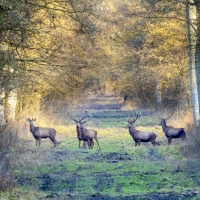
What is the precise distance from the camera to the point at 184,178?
42.1ft

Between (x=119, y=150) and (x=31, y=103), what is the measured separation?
7.81 meters

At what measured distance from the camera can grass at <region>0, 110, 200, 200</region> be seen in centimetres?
1121

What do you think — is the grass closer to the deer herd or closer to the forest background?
the deer herd

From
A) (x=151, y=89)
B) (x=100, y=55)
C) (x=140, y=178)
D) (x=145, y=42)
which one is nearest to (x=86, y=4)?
(x=140, y=178)

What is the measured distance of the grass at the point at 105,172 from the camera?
36.8 ft

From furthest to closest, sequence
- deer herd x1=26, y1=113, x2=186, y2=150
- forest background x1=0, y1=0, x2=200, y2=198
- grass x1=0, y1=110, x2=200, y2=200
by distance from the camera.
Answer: deer herd x1=26, y1=113, x2=186, y2=150 < forest background x1=0, y1=0, x2=200, y2=198 < grass x1=0, y1=110, x2=200, y2=200

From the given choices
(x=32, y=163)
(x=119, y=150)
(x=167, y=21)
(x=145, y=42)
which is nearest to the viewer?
(x=32, y=163)

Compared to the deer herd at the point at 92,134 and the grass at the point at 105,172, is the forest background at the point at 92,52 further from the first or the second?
the grass at the point at 105,172

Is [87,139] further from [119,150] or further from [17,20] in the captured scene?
[17,20]

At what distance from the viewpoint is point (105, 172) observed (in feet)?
46.2

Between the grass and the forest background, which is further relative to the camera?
the forest background

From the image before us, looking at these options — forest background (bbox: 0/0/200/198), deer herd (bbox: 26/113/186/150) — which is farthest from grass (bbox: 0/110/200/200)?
forest background (bbox: 0/0/200/198)

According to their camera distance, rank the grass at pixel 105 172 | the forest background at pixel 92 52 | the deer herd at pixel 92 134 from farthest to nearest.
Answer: the deer herd at pixel 92 134 < the forest background at pixel 92 52 < the grass at pixel 105 172

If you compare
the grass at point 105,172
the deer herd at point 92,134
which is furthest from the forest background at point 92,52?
the grass at point 105,172
